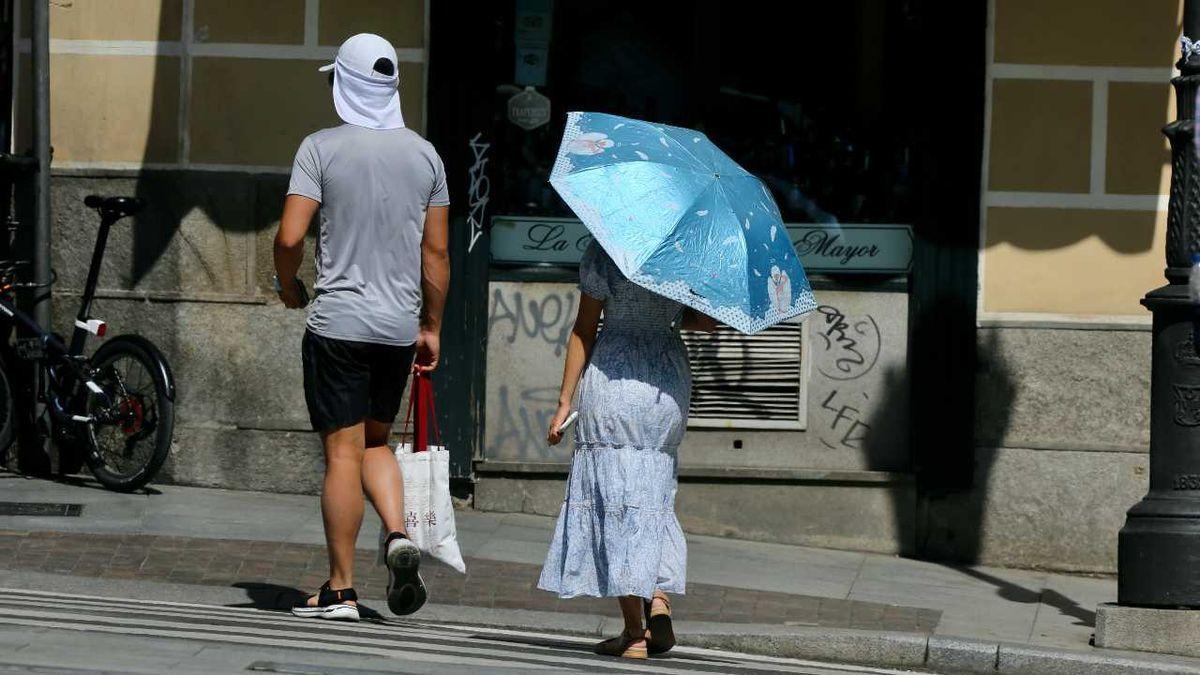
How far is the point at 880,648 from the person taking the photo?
7.33 m

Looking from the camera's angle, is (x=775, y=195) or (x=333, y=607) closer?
(x=333, y=607)

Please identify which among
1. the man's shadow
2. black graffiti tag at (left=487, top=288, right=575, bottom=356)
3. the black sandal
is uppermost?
black graffiti tag at (left=487, top=288, right=575, bottom=356)

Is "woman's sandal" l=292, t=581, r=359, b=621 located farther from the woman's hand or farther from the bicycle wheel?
the bicycle wheel

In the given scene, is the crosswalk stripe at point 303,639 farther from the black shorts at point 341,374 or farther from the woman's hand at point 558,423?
the black shorts at point 341,374

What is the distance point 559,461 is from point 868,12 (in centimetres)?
266

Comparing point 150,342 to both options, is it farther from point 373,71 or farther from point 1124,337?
point 1124,337

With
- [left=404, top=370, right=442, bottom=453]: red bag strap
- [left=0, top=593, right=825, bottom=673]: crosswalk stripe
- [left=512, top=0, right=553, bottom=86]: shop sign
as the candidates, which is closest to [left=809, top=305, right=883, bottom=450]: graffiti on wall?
[left=512, top=0, right=553, bottom=86]: shop sign

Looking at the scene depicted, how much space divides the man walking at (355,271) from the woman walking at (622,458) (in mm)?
638

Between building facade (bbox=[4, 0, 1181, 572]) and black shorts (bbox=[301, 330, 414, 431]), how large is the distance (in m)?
2.88

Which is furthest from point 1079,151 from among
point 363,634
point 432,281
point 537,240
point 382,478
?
point 363,634

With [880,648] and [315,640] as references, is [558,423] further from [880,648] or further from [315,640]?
[880,648]

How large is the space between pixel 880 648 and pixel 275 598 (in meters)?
2.21

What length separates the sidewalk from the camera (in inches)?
289

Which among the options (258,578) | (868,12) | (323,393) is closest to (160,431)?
(258,578)
